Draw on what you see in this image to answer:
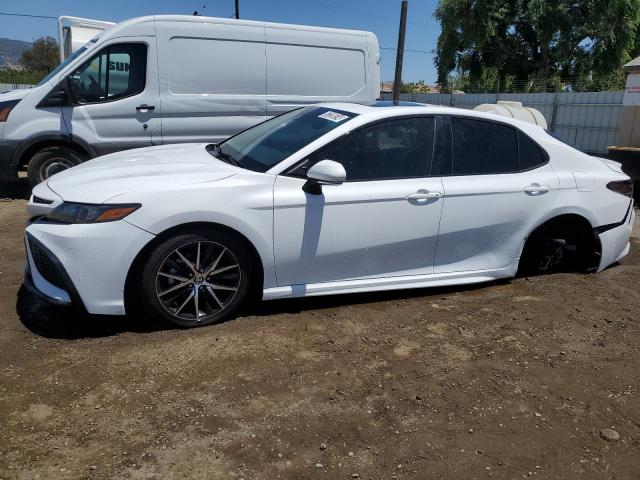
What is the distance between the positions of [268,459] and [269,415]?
33 cm

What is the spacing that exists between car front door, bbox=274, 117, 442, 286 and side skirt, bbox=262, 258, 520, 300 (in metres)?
0.04

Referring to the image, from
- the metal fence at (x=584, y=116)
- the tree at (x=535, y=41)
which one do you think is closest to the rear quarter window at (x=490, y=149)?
the metal fence at (x=584, y=116)

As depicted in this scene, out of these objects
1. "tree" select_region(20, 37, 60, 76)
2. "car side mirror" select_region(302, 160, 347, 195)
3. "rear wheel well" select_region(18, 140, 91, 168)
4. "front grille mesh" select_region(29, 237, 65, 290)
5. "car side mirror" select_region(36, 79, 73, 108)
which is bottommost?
"front grille mesh" select_region(29, 237, 65, 290)

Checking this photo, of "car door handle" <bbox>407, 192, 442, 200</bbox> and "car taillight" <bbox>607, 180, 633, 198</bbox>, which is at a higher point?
"car taillight" <bbox>607, 180, 633, 198</bbox>

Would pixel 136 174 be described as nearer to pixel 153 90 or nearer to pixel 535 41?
pixel 153 90

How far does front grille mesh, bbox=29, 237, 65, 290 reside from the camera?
3.33m

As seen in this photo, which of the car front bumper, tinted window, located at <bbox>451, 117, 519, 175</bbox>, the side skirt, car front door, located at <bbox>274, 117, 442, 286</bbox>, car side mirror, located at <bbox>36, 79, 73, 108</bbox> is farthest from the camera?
car side mirror, located at <bbox>36, 79, 73, 108</bbox>

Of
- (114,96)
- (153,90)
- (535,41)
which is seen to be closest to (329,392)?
(153,90)

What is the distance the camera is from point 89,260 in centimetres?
327

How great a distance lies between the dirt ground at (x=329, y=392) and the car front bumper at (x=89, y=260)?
279mm

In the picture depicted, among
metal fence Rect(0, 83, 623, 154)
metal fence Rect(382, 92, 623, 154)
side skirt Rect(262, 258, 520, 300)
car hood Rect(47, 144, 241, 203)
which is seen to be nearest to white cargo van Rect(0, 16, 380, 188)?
car hood Rect(47, 144, 241, 203)

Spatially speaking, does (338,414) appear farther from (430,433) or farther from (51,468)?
(51,468)

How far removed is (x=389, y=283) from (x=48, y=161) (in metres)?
5.27

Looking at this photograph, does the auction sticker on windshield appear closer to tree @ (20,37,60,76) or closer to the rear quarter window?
the rear quarter window
